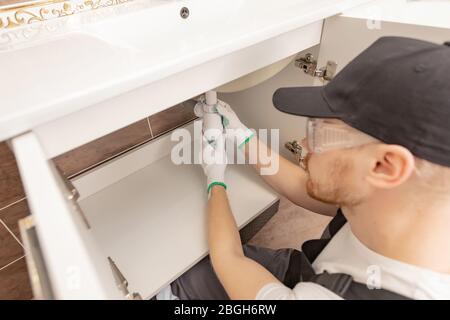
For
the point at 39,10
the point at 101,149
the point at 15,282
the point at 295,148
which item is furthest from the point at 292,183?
the point at 15,282

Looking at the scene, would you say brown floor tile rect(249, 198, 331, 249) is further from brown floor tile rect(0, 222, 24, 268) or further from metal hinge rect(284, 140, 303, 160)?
brown floor tile rect(0, 222, 24, 268)

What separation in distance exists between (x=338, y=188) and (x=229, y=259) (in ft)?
0.96

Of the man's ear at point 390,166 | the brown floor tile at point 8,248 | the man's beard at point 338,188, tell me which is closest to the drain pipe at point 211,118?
the man's beard at point 338,188

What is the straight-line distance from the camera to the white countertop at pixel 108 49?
381mm

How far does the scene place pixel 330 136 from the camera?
0.49 metres

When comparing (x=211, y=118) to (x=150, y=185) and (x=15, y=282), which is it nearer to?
(x=150, y=185)

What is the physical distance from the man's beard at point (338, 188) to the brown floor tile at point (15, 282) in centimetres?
101

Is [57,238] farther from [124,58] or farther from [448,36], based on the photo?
[448,36]

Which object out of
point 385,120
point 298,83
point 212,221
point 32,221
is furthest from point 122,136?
point 385,120

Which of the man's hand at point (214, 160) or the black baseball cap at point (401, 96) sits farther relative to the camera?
the man's hand at point (214, 160)

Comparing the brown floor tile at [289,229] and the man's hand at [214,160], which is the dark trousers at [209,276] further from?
the brown floor tile at [289,229]

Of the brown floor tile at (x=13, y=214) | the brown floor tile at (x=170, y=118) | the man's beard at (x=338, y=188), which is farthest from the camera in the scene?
the brown floor tile at (x=170, y=118)

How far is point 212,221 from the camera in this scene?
75cm

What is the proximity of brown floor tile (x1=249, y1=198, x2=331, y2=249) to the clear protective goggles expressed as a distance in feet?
2.46
